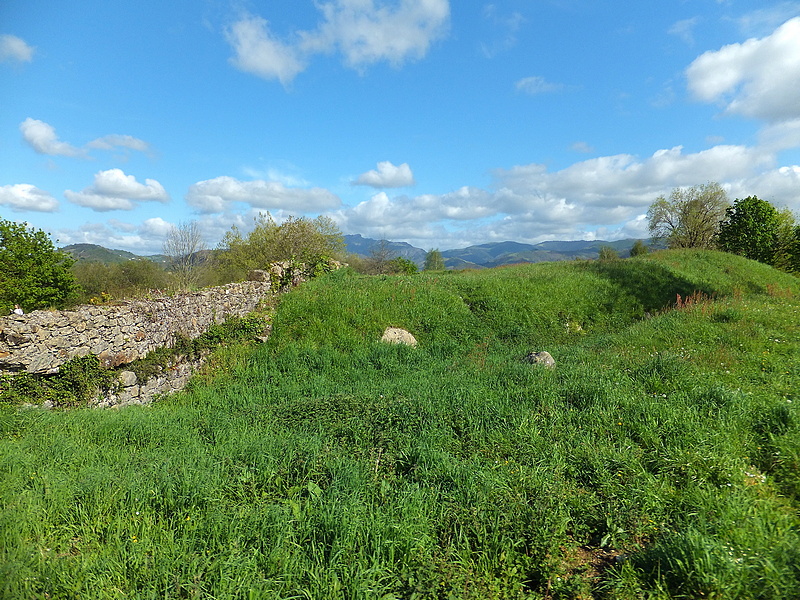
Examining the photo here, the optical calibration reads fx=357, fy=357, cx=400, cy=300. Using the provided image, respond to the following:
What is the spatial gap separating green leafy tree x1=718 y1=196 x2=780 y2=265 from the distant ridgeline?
Answer: 5122 cm

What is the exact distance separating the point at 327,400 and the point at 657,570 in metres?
5.30

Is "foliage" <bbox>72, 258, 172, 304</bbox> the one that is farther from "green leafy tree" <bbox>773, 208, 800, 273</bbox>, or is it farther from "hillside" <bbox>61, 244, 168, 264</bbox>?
"green leafy tree" <bbox>773, 208, 800, 273</bbox>

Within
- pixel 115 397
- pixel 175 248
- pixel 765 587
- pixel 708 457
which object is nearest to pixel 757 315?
pixel 708 457

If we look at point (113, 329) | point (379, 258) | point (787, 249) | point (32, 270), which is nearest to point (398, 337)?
point (113, 329)

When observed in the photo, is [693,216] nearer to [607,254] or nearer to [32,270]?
[607,254]

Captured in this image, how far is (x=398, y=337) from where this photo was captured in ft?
41.1

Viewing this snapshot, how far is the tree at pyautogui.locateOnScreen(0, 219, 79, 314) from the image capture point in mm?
13797

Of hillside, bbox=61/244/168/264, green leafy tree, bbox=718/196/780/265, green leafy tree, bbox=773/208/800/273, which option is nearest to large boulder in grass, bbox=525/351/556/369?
hillside, bbox=61/244/168/264

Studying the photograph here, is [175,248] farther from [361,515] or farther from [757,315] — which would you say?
[757,315]

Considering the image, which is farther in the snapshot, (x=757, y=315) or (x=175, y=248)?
(x=175, y=248)

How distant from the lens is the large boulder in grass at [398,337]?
12.2 m

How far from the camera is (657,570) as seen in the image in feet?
9.85

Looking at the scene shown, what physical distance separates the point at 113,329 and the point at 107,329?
0.17 m

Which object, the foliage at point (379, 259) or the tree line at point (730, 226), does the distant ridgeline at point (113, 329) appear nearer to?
the foliage at point (379, 259)
